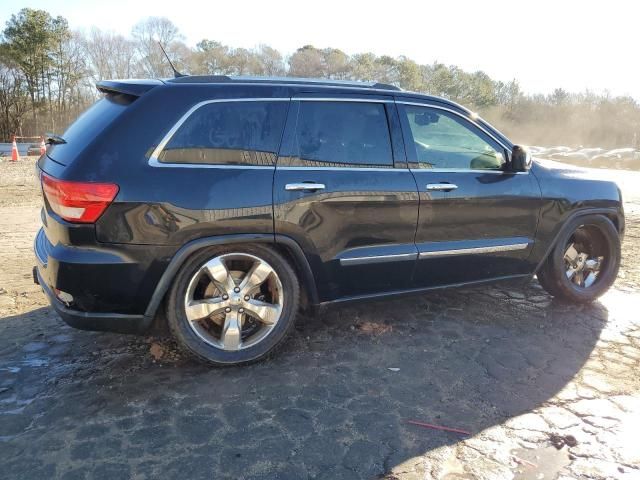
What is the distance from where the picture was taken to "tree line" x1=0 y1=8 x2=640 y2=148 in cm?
3612

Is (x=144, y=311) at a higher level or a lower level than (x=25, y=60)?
lower

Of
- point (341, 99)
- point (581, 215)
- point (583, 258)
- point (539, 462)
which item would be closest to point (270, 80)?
point (341, 99)

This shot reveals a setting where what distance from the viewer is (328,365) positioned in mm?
3434

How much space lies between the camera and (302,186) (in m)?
3.26

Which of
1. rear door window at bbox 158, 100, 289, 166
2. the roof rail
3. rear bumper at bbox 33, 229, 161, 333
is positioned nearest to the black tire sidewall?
the roof rail

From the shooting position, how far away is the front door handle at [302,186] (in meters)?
3.23

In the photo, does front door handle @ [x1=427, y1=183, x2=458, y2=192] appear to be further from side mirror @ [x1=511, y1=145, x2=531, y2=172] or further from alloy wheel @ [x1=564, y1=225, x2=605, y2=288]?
alloy wheel @ [x1=564, y1=225, x2=605, y2=288]

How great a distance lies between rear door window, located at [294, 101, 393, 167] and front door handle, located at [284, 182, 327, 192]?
16 cm

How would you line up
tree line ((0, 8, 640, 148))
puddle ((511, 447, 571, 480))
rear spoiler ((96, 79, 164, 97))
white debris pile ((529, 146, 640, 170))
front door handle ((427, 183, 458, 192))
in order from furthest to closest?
tree line ((0, 8, 640, 148)) → white debris pile ((529, 146, 640, 170)) → front door handle ((427, 183, 458, 192)) → rear spoiler ((96, 79, 164, 97)) → puddle ((511, 447, 571, 480))

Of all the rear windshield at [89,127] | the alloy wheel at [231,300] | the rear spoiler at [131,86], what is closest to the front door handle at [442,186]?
the alloy wheel at [231,300]

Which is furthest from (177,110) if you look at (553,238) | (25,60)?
(25,60)

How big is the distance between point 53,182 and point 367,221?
6.35ft

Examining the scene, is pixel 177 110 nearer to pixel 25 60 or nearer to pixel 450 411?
pixel 450 411

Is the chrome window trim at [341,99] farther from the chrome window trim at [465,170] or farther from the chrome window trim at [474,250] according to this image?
the chrome window trim at [474,250]
